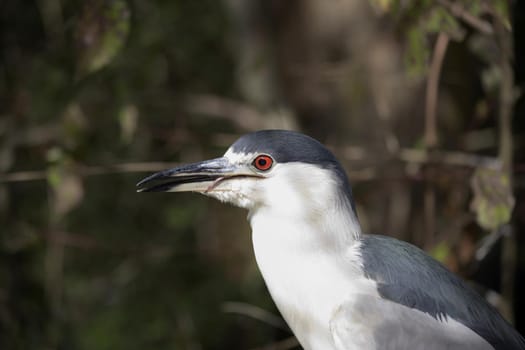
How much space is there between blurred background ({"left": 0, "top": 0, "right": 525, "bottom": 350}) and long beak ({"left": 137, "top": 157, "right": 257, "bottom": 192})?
0.52 metres

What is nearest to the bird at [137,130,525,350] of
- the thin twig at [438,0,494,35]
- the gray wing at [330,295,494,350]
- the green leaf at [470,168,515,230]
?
the gray wing at [330,295,494,350]

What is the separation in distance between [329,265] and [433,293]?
1.19 feet

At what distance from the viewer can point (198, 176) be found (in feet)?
8.34

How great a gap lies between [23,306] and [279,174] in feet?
6.26

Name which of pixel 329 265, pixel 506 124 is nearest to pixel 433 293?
pixel 329 265

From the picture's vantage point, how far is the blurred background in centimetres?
297

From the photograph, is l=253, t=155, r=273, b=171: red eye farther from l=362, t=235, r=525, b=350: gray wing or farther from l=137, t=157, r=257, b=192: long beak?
l=362, t=235, r=525, b=350: gray wing

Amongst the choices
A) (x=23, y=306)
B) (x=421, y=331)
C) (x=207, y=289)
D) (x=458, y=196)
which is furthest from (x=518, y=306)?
(x=23, y=306)

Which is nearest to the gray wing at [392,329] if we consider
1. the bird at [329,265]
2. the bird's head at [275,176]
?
the bird at [329,265]

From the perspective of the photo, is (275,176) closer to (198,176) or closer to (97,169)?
→ (198,176)

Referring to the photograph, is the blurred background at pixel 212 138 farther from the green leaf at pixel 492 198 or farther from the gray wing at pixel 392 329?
the gray wing at pixel 392 329

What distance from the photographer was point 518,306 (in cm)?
473

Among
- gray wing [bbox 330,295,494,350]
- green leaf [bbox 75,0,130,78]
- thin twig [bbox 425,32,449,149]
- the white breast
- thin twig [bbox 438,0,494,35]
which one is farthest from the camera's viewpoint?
thin twig [bbox 425,32,449,149]

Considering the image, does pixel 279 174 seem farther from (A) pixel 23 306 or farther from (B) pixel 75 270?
(B) pixel 75 270
